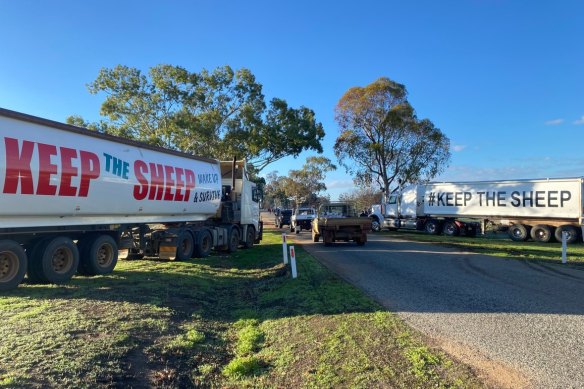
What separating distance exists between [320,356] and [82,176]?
24.9 feet

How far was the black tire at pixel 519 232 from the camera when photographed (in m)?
26.6

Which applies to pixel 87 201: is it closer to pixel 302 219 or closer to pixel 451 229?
pixel 302 219

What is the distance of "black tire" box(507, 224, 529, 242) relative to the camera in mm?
26641

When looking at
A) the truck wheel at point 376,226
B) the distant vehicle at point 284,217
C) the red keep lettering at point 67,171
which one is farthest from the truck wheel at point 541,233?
the red keep lettering at point 67,171

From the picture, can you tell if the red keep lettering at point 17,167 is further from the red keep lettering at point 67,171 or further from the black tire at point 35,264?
the black tire at point 35,264

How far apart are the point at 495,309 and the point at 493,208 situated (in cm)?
2314

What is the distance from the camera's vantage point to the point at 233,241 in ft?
63.2

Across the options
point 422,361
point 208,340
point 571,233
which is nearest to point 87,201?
point 208,340

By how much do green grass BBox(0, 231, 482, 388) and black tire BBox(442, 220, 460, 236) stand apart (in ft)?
76.2

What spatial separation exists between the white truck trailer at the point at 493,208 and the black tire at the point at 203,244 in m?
19.1

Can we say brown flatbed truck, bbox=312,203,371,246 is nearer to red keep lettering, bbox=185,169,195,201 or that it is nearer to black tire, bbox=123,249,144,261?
red keep lettering, bbox=185,169,195,201

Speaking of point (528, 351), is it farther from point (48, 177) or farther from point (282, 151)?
point (282, 151)

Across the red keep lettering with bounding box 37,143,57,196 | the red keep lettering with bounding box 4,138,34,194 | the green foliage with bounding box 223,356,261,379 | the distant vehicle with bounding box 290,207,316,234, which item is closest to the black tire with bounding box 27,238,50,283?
the red keep lettering with bounding box 37,143,57,196

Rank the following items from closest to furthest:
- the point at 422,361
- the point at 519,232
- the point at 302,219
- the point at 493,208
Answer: the point at 422,361 < the point at 519,232 < the point at 493,208 < the point at 302,219
